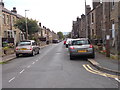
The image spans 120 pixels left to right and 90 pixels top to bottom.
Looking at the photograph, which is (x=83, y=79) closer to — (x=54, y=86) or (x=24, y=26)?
(x=54, y=86)

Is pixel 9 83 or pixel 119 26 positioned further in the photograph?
pixel 119 26

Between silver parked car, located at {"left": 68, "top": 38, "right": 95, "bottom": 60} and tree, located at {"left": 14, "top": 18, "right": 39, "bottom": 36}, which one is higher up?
tree, located at {"left": 14, "top": 18, "right": 39, "bottom": 36}

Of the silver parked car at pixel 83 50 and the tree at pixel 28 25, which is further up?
the tree at pixel 28 25

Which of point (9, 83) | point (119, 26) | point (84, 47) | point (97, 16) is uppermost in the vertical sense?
point (97, 16)

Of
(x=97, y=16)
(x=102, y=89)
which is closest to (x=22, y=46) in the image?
(x=102, y=89)

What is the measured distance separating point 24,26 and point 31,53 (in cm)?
1834

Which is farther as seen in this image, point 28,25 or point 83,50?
point 28,25

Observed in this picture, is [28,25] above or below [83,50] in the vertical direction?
above

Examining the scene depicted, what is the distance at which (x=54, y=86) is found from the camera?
668cm

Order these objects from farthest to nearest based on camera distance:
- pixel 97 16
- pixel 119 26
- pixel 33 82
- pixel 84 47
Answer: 1. pixel 97 16
2. pixel 119 26
3. pixel 84 47
4. pixel 33 82

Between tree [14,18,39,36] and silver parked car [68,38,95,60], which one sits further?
tree [14,18,39,36]

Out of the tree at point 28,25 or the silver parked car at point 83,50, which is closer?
the silver parked car at point 83,50

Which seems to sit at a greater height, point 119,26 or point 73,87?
point 119,26

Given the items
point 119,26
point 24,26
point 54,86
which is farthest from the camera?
point 24,26
